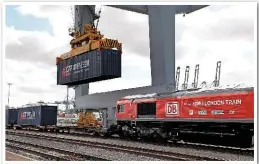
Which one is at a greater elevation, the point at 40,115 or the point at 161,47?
the point at 161,47

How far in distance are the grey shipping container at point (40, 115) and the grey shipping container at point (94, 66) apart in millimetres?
5738

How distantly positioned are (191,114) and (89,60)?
86.1 feet

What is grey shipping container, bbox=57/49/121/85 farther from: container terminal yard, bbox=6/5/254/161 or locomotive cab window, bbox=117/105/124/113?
locomotive cab window, bbox=117/105/124/113

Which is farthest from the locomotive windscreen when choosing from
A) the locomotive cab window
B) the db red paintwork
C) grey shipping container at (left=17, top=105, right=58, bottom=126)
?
grey shipping container at (left=17, top=105, right=58, bottom=126)

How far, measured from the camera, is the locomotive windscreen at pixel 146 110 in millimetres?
24438

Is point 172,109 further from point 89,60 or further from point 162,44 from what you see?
point 89,60

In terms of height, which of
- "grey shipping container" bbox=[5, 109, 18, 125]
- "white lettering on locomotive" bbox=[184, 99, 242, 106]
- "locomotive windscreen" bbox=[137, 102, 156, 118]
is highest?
"white lettering on locomotive" bbox=[184, 99, 242, 106]

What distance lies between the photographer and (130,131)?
26625 millimetres

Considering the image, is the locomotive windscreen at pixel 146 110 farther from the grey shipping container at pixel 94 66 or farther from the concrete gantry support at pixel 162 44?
the grey shipping container at pixel 94 66

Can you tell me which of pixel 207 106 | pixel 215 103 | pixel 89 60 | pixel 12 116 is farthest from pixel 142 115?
pixel 12 116

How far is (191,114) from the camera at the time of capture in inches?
837

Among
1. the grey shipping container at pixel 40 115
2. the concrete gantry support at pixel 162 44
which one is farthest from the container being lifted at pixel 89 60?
the grey shipping container at pixel 40 115

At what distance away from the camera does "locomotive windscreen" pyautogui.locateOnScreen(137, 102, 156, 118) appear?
962 inches

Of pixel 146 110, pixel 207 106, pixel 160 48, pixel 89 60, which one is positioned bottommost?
pixel 146 110
